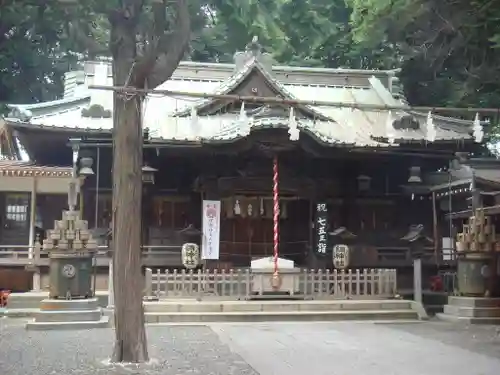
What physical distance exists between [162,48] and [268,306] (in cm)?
803

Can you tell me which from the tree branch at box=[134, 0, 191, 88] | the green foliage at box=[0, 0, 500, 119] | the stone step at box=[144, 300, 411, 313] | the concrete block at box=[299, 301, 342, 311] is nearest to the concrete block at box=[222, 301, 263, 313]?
the stone step at box=[144, 300, 411, 313]

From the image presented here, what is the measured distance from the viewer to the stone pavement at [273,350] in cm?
852

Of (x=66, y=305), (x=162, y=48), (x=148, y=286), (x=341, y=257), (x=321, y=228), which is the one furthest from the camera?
(x=321, y=228)

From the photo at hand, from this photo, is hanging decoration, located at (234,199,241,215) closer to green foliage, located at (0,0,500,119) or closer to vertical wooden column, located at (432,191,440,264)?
green foliage, located at (0,0,500,119)

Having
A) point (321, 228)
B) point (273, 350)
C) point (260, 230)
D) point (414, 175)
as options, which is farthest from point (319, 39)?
point (273, 350)

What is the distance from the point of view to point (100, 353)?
31.6 feet

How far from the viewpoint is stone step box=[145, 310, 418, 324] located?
14.1 meters

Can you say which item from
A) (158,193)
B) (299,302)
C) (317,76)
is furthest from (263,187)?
(317,76)

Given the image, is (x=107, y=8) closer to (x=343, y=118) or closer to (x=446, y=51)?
(x=446, y=51)

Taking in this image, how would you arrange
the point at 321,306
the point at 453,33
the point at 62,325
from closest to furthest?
1. the point at 62,325
2. the point at 321,306
3. the point at 453,33

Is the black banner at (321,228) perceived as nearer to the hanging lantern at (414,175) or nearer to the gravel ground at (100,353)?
the hanging lantern at (414,175)

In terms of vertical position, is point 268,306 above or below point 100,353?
above

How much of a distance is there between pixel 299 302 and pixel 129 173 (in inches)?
305

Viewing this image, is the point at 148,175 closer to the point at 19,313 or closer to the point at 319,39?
the point at 19,313
